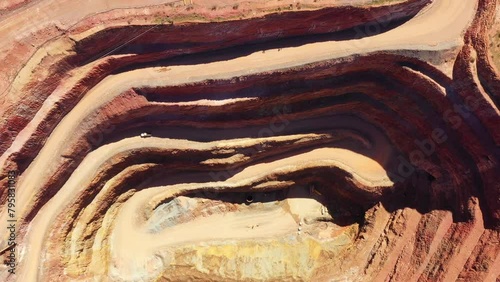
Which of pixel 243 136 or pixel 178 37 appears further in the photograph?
pixel 243 136

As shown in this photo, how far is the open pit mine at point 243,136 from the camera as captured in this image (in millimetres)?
15617

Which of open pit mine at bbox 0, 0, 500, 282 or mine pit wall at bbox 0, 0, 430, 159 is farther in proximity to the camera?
open pit mine at bbox 0, 0, 500, 282

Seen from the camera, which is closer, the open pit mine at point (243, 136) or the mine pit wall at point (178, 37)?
the mine pit wall at point (178, 37)

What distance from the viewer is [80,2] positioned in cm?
1594

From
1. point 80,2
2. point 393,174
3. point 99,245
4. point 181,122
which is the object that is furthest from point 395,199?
point 80,2

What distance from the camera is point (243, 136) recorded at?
762 inches

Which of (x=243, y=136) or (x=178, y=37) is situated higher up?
(x=178, y=37)

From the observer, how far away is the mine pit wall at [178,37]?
15398 millimetres

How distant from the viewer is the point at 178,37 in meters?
16.2

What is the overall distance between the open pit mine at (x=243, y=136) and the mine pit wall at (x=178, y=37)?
0.08 metres

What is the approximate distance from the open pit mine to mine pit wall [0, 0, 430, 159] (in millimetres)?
82

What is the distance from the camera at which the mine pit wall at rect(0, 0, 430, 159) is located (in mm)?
15398

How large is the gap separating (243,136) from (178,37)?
6.40m

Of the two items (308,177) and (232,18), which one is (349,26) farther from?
(308,177)
